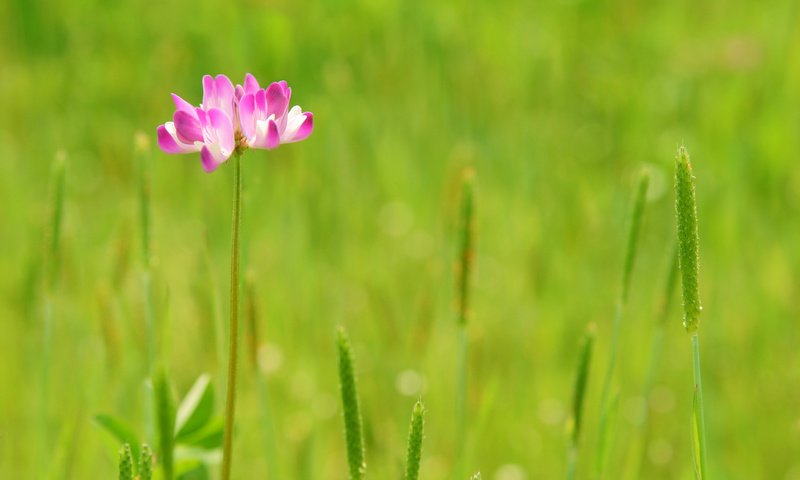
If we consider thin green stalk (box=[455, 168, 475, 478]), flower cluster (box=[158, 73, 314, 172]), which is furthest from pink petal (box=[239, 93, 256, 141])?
thin green stalk (box=[455, 168, 475, 478])

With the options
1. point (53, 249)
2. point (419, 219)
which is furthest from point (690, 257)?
point (419, 219)

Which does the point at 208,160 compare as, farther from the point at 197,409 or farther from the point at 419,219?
the point at 419,219

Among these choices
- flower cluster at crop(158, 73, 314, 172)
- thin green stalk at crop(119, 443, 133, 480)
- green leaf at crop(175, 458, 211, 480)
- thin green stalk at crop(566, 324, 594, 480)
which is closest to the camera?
thin green stalk at crop(119, 443, 133, 480)

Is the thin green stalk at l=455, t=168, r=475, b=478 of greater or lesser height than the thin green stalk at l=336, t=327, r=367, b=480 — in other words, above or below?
above

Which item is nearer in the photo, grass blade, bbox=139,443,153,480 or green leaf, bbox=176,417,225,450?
grass blade, bbox=139,443,153,480

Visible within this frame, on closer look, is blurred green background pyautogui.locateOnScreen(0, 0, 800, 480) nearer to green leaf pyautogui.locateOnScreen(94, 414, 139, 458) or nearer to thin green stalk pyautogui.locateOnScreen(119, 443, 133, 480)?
green leaf pyautogui.locateOnScreen(94, 414, 139, 458)

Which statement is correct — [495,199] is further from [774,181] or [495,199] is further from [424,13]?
[424,13]
